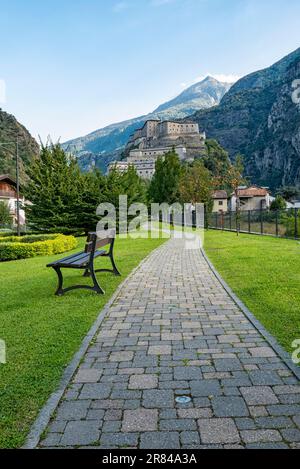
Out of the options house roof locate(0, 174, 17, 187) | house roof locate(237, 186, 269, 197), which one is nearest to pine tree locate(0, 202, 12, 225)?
house roof locate(0, 174, 17, 187)

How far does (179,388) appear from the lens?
11.5 ft

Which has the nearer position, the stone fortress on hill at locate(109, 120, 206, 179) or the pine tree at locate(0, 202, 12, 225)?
the pine tree at locate(0, 202, 12, 225)

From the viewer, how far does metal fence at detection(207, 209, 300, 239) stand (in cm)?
2078

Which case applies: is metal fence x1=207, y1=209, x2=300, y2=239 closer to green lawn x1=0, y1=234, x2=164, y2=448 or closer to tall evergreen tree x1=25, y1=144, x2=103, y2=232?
tall evergreen tree x1=25, y1=144, x2=103, y2=232

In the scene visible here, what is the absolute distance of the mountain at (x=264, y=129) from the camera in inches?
5172

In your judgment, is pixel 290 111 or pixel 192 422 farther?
pixel 290 111

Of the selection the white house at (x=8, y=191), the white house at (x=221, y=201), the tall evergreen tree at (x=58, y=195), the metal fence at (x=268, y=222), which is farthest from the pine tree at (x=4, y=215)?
the white house at (x=221, y=201)

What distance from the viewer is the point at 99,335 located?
5.10 metres

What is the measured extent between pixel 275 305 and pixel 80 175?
955 inches

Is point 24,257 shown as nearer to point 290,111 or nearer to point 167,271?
point 167,271

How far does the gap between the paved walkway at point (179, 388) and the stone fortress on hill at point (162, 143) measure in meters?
124

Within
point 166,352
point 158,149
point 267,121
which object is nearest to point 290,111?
point 267,121

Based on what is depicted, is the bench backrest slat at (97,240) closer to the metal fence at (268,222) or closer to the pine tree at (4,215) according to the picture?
the metal fence at (268,222)

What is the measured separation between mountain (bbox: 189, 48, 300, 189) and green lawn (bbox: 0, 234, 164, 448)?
125 m
